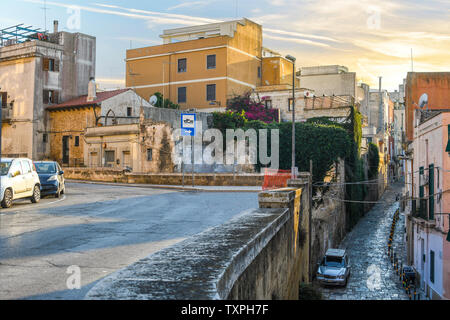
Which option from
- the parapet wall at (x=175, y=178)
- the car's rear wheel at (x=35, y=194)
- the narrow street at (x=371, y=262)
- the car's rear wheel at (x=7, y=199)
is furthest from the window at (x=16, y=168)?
the narrow street at (x=371, y=262)

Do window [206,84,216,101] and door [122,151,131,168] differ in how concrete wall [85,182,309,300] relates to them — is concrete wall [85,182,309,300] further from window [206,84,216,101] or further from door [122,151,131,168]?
window [206,84,216,101]

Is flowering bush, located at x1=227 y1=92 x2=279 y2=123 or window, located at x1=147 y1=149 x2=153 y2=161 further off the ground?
flowering bush, located at x1=227 y1=92 x2=279 y2=123

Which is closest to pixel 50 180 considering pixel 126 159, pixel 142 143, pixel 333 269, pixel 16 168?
pixel 16 168

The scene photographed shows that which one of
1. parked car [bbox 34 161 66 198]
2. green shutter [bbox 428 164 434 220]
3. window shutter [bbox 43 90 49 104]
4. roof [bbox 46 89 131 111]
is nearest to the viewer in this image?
parked car [bbox 34 161 66 198]

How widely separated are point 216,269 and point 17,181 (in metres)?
14.6

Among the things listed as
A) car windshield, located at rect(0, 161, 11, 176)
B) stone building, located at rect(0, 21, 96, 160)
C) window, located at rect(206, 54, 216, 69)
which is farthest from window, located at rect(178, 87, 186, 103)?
car windshield, located at rect(0, 161, 11, 176)

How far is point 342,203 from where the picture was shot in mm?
34938

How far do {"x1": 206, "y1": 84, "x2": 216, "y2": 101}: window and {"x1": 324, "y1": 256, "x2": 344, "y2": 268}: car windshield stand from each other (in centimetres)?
2877

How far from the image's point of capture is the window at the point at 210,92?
1974 inches

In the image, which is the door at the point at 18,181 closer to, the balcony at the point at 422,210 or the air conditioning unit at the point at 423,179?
the balcony at the point at 422,210

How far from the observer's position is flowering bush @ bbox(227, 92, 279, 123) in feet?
151

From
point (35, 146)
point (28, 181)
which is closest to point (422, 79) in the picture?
point (28, 181)

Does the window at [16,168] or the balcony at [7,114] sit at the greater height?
the balcony at [7,114]

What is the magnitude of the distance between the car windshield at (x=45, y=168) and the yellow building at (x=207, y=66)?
2895 centimetres
